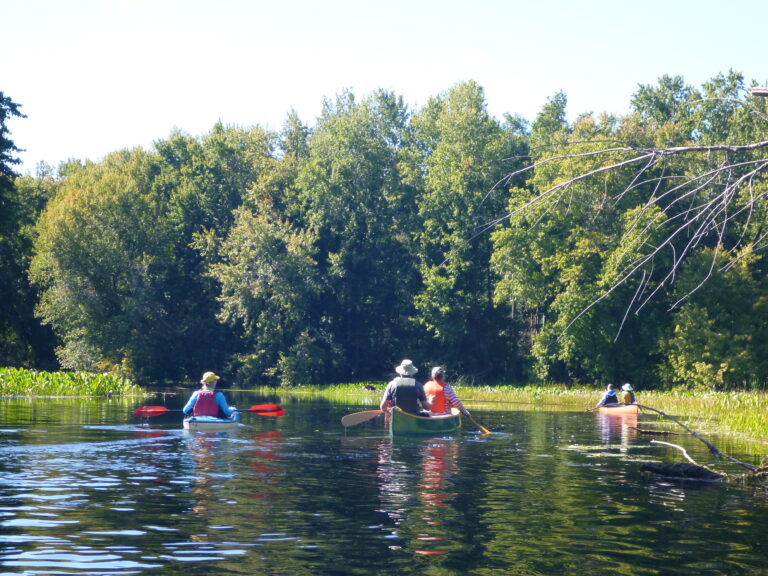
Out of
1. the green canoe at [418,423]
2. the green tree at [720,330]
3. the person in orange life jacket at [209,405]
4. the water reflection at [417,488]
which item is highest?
the green tree at [720,330]

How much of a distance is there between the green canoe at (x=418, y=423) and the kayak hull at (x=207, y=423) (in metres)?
4.10

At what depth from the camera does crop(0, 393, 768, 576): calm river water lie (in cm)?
946

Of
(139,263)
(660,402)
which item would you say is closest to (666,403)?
(660,402)

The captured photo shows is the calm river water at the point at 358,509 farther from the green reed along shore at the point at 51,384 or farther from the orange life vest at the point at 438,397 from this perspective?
the green reed along shore at the point at 51,384

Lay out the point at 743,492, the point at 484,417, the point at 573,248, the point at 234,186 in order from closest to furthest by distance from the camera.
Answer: the point at 743,492, the point at 484,417, the point at 573,248, the point at 234,186

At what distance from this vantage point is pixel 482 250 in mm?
67375

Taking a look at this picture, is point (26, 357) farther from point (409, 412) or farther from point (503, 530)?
point (503, 530)

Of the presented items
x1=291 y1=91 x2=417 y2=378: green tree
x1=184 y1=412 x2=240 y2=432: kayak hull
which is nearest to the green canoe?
x1=184 y1=412 x2=240 y2=432: kayak hull

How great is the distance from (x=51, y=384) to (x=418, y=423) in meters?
28.2

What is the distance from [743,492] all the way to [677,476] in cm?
154

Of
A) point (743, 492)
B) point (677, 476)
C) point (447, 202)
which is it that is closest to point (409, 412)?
point (677, 476)

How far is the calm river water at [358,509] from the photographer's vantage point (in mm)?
9461

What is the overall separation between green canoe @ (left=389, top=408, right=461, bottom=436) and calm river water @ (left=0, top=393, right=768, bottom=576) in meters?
0.63

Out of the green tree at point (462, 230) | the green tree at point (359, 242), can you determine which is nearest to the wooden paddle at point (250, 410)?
the green tree at point (462, 230)
